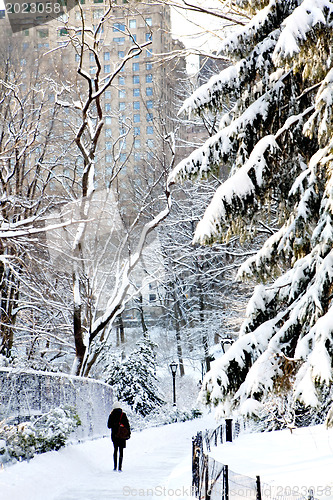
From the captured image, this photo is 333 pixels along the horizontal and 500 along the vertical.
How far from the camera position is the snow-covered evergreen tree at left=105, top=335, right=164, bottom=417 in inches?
1179

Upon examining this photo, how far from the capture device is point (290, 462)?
1012cm

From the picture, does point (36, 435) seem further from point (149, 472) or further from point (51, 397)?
point (149, 472)

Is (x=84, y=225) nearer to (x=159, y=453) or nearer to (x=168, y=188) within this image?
(x=168, y=188)

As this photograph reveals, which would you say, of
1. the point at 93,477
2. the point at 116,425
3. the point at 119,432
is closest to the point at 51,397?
the point at 116,425

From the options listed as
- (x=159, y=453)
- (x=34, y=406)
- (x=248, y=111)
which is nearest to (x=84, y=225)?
(x=34, y=406)

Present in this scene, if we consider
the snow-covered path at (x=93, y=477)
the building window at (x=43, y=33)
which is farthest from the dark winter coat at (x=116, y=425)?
the building window at (x=43, y=33)

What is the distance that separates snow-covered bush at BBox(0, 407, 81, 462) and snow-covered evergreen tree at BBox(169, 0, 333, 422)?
468cm

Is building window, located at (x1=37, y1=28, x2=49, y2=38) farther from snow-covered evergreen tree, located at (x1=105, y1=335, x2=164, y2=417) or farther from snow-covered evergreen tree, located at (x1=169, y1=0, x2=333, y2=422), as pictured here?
snow-covered evergreen tree, located at (x1=105, y1=335, x2=164, y2=417)

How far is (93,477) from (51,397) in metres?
2.57

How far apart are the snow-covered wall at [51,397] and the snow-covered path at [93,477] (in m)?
0.96

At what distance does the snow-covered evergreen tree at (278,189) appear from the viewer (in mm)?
6250

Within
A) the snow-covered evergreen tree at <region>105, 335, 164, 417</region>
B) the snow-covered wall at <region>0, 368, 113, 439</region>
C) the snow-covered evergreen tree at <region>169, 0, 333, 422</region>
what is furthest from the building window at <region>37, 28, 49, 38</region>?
the snow-covered evergreen tree at <region>105, 335, 164, 417</region>

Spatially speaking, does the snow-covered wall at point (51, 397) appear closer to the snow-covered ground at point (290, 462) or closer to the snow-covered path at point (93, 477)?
the snow-covered path at point (93, 477)

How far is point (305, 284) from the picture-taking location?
722 centimetres
